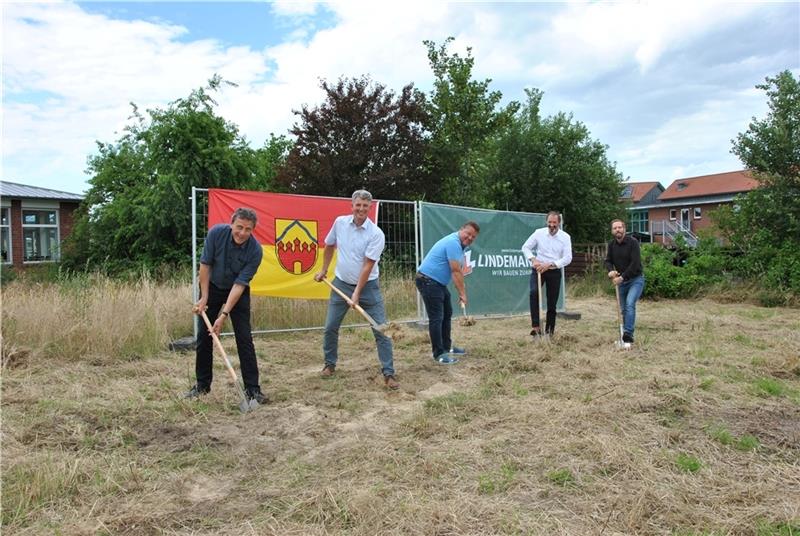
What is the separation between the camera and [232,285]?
489 cm

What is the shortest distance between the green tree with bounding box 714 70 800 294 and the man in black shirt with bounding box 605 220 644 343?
8.25 m

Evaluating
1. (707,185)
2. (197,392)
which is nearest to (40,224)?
(197,392)

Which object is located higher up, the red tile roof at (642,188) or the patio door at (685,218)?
the red tile roof at (642,188)

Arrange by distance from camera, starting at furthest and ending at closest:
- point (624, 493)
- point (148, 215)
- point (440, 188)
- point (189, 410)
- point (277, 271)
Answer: point (440, 188), point (148, 215), point (277, 271), point (189, 410), point (624, 493)

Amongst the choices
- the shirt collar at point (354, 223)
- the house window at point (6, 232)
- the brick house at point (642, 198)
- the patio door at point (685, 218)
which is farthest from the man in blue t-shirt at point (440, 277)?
the brick house at point (642, 198)

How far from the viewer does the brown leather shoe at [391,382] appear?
524 cm

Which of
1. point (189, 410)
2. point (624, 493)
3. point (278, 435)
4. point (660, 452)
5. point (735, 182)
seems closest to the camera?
point (624, 493)

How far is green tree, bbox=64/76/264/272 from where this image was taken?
48.3ft

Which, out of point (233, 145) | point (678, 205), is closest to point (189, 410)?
point (233, 145)

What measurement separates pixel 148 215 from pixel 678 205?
42.6 meters

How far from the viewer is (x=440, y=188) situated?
18.1 m

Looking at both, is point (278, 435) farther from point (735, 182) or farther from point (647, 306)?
point (735, 182)

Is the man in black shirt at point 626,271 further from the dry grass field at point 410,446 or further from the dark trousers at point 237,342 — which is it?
the dark trousers at point 237,342

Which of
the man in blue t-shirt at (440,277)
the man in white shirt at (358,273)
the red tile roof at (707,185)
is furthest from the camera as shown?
the red tile roof at (707,185)
